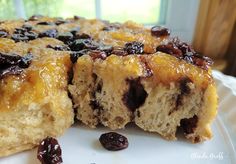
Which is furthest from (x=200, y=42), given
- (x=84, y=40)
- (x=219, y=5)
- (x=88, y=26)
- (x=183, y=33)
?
(x=84, y=40)

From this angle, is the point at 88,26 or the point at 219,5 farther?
the point at 219,5

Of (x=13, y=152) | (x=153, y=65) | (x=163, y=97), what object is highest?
(x=153, y=65)

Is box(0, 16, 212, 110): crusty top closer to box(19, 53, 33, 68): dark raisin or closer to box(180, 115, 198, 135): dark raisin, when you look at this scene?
box(19, 53, 33, 68): dark raisin

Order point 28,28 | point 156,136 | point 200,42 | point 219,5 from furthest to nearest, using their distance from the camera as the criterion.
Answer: point 200,42, point 219,5, point 28,28, point 156,136

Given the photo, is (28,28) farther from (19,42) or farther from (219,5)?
(219,5)

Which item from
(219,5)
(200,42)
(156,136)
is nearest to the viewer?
(156,136)

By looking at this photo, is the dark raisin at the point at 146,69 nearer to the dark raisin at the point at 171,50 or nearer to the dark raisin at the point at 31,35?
the dark raisin at the point at 171,50

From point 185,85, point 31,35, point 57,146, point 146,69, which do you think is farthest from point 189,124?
point 31,35

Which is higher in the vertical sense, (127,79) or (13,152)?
(127,79)
